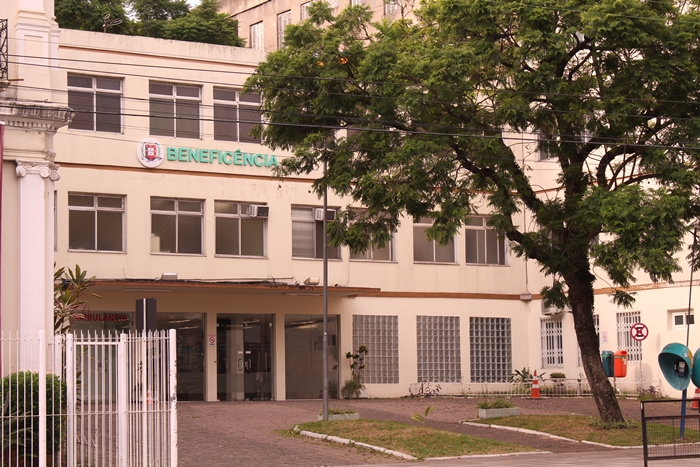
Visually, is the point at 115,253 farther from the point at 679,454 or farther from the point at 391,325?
the point at 679,454

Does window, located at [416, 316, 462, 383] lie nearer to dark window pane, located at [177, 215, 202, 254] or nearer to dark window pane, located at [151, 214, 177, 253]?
dark window pane, located at [177, 215, 202, 254]

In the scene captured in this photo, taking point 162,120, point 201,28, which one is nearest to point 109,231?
point 162,120

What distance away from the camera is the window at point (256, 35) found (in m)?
50.8

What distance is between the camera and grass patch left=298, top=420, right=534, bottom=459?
19.8m

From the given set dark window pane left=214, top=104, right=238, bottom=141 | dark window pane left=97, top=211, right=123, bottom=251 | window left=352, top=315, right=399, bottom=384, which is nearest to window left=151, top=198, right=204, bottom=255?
dark window pane left=97, top=211, right=123, bottom=251

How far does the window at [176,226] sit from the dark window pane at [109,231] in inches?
39.7

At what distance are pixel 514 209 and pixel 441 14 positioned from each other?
4428 mm

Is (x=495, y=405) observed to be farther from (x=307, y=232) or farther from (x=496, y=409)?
(x=307, y=232)

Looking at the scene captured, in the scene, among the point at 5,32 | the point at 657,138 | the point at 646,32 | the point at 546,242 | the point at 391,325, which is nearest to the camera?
the point at 5,32

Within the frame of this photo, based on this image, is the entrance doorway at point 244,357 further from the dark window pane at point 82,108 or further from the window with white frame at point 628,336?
the window with white frame at point 628,336

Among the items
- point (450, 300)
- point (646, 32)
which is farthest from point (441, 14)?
point (450, 300)

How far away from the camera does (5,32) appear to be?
56.1 feet

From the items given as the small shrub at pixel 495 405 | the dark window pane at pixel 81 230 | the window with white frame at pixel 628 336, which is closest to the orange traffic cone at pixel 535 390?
the window with white frame at pixel 628 336

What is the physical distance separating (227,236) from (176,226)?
1.69 meters
